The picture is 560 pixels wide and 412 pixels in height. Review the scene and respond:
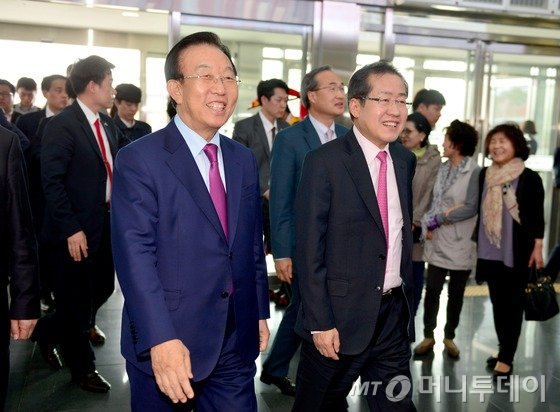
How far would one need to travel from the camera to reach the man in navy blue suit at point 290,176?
10.3 feet

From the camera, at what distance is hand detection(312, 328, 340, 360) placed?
218cm

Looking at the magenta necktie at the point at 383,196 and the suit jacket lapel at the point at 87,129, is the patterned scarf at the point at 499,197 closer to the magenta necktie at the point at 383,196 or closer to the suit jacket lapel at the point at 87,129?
the magenta necktie at the point at 383,196

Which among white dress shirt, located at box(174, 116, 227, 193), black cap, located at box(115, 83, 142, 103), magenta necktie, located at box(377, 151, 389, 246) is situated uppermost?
black cap, located at box(115, 83, 142, 103)

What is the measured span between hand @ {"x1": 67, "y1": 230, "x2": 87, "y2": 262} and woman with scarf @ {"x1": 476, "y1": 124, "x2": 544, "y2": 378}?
2520mm

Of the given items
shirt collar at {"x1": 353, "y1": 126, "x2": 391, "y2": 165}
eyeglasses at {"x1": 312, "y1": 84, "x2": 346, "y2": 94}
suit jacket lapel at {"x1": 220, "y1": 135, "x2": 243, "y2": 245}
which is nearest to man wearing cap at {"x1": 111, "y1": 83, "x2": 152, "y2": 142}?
eyeglasses at {"x1": 312, "y1": 84, "x2": 346, "y2": 94}

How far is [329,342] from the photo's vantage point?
2180mm

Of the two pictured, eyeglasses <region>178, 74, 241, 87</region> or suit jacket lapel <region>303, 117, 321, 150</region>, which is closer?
eyeglasses <region>178, 74, 241, 87</region>

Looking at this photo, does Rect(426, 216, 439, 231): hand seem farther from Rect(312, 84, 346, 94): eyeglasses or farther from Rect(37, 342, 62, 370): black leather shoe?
Rect(37, 342, 62, 370): black leather shoe

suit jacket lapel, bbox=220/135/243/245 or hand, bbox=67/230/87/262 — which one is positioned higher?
suit jacket lapel, bbox=220/135/243/245

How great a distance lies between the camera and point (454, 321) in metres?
4.24

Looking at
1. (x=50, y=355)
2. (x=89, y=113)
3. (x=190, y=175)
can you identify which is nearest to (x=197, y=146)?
(x=190, y=175)

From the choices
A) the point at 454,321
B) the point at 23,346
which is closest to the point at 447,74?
the point at 454,321

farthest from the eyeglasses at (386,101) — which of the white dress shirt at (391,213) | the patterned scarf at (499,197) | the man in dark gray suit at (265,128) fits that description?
the man in dark gray suit at (265,128)

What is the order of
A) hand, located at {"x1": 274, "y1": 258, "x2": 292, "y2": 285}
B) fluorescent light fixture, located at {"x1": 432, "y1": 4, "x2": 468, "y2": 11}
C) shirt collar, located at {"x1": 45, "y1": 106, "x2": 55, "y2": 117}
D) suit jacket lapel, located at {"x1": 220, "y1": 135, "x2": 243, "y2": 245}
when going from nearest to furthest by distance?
suit jacket lapel, located at {"x1": 220, "y1": 135, "x2": 243, "y2": 245}, hand, located at {"x1": 274, "y1": 258, "x2": 292, "y2": 285}, shirt collar, located at {"x1": 45, "y1": 106, "x2": 55, "y2": 117}, fluorescent light fixture, located at {"x1": 432, "y1": 4, "x2": 468, "y2": 11}
